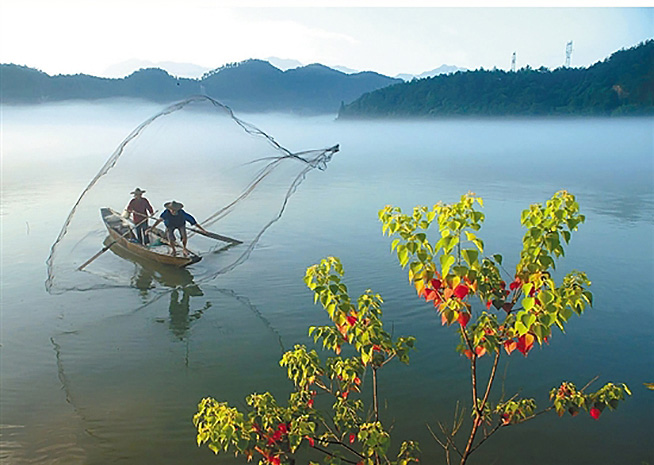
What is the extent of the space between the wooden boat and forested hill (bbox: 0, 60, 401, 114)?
73.5ft

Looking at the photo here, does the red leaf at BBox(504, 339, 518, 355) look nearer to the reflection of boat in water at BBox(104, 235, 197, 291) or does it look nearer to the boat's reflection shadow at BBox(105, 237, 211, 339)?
the boat's reflection shadow at BBox(105, 237, 211, 339)

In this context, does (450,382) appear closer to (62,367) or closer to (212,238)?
(62,367)

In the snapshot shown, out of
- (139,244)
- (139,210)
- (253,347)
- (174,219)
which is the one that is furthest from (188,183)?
(253,347)

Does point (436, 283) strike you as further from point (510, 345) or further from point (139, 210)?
point (139, 210)

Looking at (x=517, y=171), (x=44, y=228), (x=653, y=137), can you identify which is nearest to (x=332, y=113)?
(x=653, y=137)

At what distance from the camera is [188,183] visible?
51.2ft

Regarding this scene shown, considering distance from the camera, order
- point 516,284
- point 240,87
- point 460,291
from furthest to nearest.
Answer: point 240,87, point 516,284, point 460,291

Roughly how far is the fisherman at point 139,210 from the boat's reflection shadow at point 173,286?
0.58 m

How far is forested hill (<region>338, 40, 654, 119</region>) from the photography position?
330ft

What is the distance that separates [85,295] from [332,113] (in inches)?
5526

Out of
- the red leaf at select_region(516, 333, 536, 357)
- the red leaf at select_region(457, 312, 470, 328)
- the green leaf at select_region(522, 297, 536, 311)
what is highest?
the green leaf at select_region(522, 297, 536, 311)

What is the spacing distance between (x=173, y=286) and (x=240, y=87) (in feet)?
311

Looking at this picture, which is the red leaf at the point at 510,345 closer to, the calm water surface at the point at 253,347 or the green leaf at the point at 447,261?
the green leaf at the point at 447,261

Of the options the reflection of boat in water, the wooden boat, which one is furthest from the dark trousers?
the reflection of boat in water
